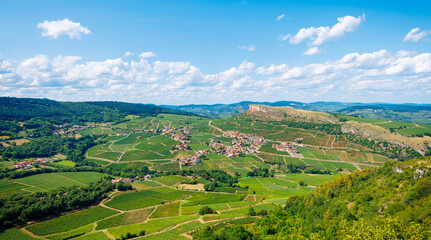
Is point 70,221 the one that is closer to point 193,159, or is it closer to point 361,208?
point 361,208

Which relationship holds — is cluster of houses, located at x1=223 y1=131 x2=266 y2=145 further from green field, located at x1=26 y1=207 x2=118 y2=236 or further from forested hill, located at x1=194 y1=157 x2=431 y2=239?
green field, located at x1=26 y1=207 x2=118 y2=236

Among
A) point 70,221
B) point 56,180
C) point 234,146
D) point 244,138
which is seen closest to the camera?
point 70,221

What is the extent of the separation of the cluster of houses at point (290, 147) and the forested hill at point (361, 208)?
90.4 metres

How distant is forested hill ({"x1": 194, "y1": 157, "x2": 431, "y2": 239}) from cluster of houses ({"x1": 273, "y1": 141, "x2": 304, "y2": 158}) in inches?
3560

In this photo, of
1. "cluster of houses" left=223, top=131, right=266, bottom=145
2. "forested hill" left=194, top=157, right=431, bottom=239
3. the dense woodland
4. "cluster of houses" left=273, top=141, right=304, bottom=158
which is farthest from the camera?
"cluster of houses" left=223, top=131, right=266, bottom=145

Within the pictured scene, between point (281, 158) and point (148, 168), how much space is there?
279 ft

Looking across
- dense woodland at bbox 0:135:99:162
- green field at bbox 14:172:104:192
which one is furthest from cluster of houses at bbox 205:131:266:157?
dense woodland at bbox 0:135:99:162

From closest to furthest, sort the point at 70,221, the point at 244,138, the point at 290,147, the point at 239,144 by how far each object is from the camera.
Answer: the point at 70,221 < the point at 290,147 < the point at 239,144 < the point at 244,138

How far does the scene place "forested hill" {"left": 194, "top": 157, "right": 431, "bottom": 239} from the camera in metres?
23.0

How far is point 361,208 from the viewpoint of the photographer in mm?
34562

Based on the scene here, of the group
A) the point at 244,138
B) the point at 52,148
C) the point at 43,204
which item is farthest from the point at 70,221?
the point at 244,138

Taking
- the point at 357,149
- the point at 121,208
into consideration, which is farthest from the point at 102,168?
the point at 357,149

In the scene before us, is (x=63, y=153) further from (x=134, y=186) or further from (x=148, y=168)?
(x=134, y=186)

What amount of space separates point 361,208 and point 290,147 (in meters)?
119
